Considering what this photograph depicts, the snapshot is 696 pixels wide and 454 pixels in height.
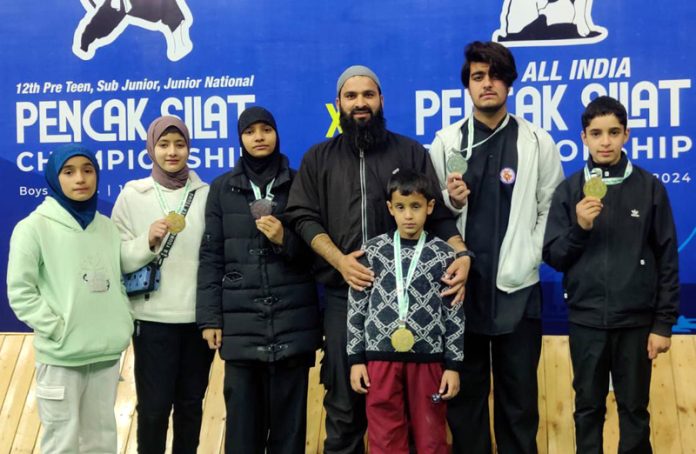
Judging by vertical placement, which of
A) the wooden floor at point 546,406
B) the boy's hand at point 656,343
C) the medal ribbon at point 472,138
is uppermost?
the medal ribbon at point 472,138

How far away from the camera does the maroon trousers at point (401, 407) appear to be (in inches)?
124

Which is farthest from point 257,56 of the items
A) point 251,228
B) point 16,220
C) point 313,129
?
point 16,220

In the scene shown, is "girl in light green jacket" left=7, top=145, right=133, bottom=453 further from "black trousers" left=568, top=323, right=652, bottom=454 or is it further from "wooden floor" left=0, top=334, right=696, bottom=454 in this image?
"black trousers" left=568, top=323, right=652, bottom=454

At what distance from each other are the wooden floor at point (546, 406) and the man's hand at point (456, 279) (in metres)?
1.29

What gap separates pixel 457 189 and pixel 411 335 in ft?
2.05

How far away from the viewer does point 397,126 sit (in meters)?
4.43

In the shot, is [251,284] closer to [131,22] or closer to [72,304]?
[72,304]

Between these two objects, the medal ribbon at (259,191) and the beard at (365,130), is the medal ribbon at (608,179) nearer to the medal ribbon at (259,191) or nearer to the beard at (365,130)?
the beard at (365,130)

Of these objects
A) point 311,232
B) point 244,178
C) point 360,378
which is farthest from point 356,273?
point 244,178

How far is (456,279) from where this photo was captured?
3.17 m

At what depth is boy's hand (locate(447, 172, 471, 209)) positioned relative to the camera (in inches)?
131

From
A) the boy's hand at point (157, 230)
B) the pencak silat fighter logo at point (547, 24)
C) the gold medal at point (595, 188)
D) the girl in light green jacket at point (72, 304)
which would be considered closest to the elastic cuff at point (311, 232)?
the boy's hand at point (157, 230)

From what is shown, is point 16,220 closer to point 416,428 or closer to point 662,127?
point 416,428

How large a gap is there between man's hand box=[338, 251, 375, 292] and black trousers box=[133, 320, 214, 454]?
2.73 feet
